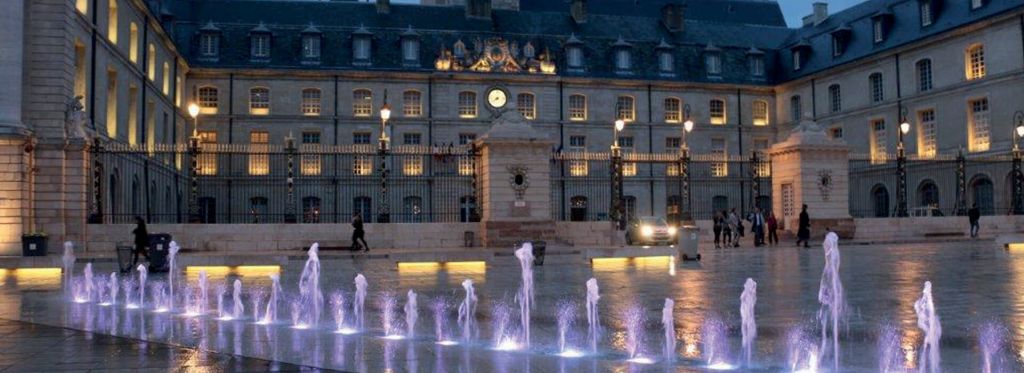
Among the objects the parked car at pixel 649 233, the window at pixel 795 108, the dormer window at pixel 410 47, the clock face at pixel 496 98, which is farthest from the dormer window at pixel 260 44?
the window at pixel 795 108

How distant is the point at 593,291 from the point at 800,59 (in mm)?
49319

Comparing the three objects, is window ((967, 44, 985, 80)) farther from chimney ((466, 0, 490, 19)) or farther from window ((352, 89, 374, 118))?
window ((352, 89, 374, 118))

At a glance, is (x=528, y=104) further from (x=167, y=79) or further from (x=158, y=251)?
(x=158, y=251)

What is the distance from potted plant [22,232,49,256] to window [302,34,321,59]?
29398mm

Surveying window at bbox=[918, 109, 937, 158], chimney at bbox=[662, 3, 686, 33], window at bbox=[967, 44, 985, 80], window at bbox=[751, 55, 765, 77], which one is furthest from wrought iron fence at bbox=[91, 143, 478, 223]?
window at bbox=[967, 44, 985, 80]

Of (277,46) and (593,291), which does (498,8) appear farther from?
(593,291)

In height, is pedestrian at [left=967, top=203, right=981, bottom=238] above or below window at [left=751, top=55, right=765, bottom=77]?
below

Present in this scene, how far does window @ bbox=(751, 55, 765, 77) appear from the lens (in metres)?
57.8

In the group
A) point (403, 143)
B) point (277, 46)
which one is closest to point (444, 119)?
point (403, 143)

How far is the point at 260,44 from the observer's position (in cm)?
5150

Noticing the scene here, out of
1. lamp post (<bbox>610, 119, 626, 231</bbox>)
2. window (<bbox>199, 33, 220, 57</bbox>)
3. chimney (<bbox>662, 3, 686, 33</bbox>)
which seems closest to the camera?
lamp post (<bbox>610, 119, 626, 231</bbox>)

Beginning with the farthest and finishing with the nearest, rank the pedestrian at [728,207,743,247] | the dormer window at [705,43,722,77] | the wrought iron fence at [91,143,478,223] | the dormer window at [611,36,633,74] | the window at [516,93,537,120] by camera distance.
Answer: the dormer window at [705,43,722,77]
the dormer window at [611,36,633,74]
the window at [516,93,537,120]
the wrought iron fence at [91,143,478,223]
the pedestrian at [728,207,743,247]

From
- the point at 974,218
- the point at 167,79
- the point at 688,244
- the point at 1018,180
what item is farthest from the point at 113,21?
the point at 1018,180

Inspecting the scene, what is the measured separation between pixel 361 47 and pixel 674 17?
67.9ft
